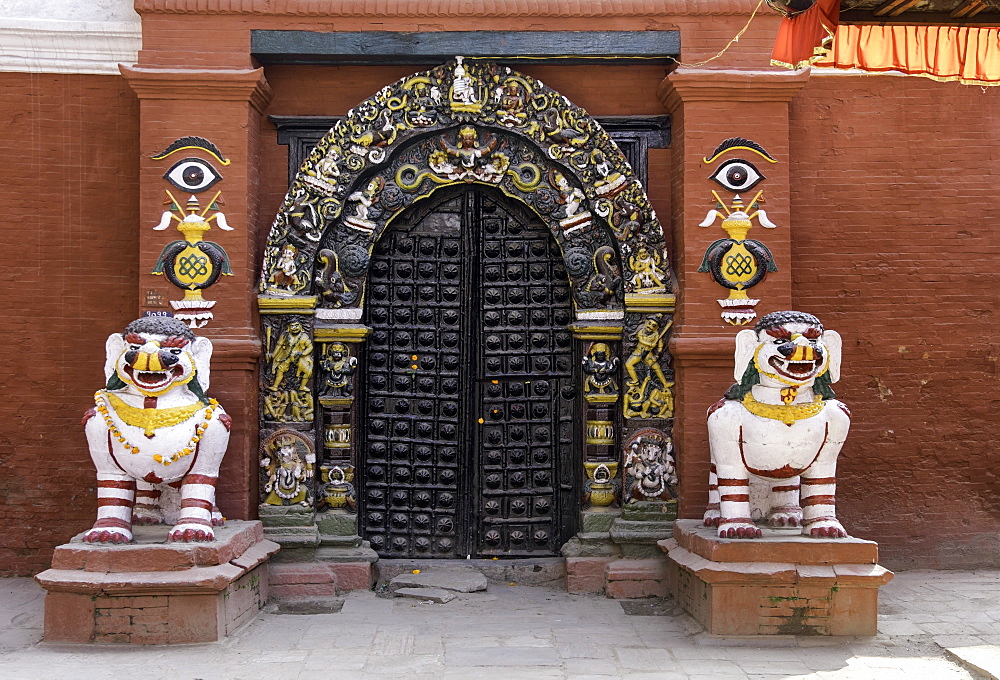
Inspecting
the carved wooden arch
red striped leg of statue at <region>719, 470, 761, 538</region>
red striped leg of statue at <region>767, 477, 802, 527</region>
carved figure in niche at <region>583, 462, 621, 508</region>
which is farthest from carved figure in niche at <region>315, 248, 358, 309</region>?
red striped leg of statue at <region>767, 477, 802, 527</region>

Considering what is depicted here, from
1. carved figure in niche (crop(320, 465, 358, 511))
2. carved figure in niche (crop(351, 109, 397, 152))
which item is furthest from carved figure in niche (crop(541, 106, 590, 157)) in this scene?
carved figure in niche (crop(320, 465, 358, 511))

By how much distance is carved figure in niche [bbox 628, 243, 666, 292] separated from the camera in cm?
736

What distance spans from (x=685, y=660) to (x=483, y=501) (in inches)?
90.1

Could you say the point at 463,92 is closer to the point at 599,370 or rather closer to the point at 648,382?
the point at 599,370

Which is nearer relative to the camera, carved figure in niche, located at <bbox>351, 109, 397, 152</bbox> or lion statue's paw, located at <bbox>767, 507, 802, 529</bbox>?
lion statue's paw, located at <bbox>767, 507, 802, 529</bbox>

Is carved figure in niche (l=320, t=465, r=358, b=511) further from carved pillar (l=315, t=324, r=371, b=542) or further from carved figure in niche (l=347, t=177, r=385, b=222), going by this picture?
carved figure in niche (l=347, t=177, r=385, b=222)

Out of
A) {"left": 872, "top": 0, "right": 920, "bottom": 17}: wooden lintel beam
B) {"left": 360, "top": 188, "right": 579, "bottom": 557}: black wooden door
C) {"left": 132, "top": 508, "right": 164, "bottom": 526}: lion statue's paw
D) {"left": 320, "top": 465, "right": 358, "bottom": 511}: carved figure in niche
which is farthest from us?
{"left": 360, "top": 188, "right": 579, "bottom": 557}: black wooden door

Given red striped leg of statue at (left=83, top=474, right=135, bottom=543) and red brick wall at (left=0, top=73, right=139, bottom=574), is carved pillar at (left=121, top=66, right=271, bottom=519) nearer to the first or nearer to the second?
red brick wall at (left=0, top=73, right=139, bottom=574)

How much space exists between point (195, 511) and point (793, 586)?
358cm

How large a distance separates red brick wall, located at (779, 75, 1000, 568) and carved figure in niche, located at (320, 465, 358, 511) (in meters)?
3.62

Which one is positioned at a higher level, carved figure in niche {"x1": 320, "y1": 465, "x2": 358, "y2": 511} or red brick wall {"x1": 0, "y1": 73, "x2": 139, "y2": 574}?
red brick wall {"x1": 0, "y1": 73, "x2": 139, "y2": 574}

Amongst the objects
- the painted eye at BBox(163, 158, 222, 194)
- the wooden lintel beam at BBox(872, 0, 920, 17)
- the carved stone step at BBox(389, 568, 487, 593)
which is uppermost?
the wooden lintel beam at BBox(872, 0, 920, 17)

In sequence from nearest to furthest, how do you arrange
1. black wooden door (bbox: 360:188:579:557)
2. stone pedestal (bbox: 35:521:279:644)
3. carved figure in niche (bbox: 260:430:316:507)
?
stone pedestal (bbox: 35:521:279:644), carved figure in niche (bbox: 260:430:316:507), black wooden door (bbox: 360:188:579:557)

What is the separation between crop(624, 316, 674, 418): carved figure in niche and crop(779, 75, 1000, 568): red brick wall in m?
1.26
